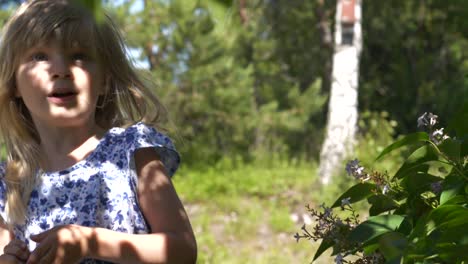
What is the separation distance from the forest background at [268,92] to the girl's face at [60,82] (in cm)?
32

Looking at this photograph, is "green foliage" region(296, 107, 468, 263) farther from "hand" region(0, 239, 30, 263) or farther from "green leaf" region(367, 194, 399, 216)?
"hand" region(0, 239, 30, 263)

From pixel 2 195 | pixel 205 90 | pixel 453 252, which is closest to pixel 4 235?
pixel 2 195

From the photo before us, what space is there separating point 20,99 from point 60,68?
38 centimetres

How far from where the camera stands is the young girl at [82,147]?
2102 millimetres

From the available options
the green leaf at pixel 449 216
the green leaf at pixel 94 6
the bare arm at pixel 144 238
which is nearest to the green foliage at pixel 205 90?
the bare arm at pixel 144 238

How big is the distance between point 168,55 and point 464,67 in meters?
7.28

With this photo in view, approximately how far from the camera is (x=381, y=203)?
65.0 inches

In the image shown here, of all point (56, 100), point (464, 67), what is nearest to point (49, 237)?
point (56, 100)

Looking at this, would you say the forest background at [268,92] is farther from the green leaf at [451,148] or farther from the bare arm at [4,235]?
the bare arm at [4,235]

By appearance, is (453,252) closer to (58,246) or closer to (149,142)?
(58,246)

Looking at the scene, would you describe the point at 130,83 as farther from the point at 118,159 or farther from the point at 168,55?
the point at 168,55

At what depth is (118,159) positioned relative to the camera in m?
2.31

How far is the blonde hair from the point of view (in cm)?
223

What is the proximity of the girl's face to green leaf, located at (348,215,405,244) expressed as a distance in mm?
1023
